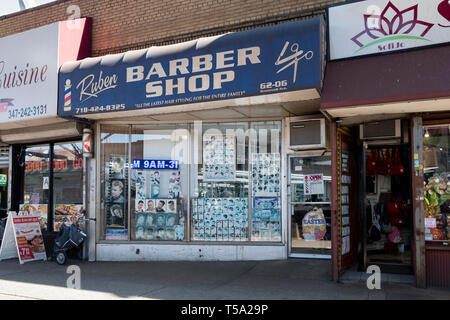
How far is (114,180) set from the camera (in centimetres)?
1034

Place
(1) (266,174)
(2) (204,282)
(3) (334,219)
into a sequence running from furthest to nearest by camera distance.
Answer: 1. (1) (266,174)
2. (2) (204,282)
3. (3) (334,219)

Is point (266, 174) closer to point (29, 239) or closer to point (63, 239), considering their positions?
point (63, 239)

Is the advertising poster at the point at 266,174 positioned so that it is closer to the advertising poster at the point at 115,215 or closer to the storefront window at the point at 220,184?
the storefront window at the point at 220,184

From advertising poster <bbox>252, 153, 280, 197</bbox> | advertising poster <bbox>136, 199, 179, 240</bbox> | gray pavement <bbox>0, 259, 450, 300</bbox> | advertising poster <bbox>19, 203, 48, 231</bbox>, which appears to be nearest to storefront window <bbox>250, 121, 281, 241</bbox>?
advertising poster <bbox>252, 153, 280, 197</bbox>

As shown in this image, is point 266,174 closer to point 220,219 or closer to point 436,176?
point 220,219

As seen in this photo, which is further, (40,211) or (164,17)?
(40,211)

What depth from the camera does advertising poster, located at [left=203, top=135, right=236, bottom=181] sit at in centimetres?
966

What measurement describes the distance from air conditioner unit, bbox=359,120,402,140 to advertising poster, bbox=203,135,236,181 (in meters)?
2.91

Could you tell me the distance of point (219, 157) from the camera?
973cm

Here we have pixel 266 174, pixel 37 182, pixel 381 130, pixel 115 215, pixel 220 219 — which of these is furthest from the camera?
pixel 37 182

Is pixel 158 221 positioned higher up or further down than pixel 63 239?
Result: higher up

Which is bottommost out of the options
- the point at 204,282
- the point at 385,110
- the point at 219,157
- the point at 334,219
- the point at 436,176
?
the point at 204,282

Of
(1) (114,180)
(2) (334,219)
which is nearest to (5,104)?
(1) (114,180)

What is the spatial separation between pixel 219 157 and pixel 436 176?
176 inches
